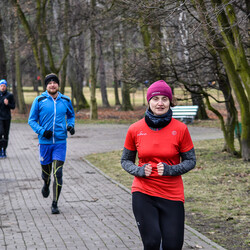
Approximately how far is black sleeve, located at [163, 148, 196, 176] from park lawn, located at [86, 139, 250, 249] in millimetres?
2245

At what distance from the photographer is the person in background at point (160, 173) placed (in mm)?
4344

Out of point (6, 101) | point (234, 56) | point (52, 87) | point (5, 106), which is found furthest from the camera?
point (5, 106)

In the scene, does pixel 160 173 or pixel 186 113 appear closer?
pixel 160 173

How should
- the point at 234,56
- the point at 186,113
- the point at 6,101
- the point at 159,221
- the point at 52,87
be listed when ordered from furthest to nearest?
the point at 186,113
the point at 6,101
the point at 234,56
the point at 52,87
the point at 159,221

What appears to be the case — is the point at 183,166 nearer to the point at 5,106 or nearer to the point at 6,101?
the point at 6,101

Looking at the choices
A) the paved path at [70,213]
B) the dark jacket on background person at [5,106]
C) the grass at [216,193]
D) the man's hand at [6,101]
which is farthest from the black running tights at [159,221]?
the dark jacket on background person at [5,106]

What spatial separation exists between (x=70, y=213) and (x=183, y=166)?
402 centimetres

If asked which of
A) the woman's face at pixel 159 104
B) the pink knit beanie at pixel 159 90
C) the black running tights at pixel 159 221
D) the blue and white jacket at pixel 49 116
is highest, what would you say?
the pink knit beanie at pixel 159 90

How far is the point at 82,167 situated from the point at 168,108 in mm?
9149

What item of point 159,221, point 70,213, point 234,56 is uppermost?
point 234,56

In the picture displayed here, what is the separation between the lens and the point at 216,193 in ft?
31.9

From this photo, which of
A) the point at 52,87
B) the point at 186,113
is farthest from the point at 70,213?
the point at 186,113

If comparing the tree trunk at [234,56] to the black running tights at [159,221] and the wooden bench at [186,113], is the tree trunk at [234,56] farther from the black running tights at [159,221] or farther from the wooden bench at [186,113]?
the wooden bench at [186,113]

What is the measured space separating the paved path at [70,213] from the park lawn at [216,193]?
0.36m
